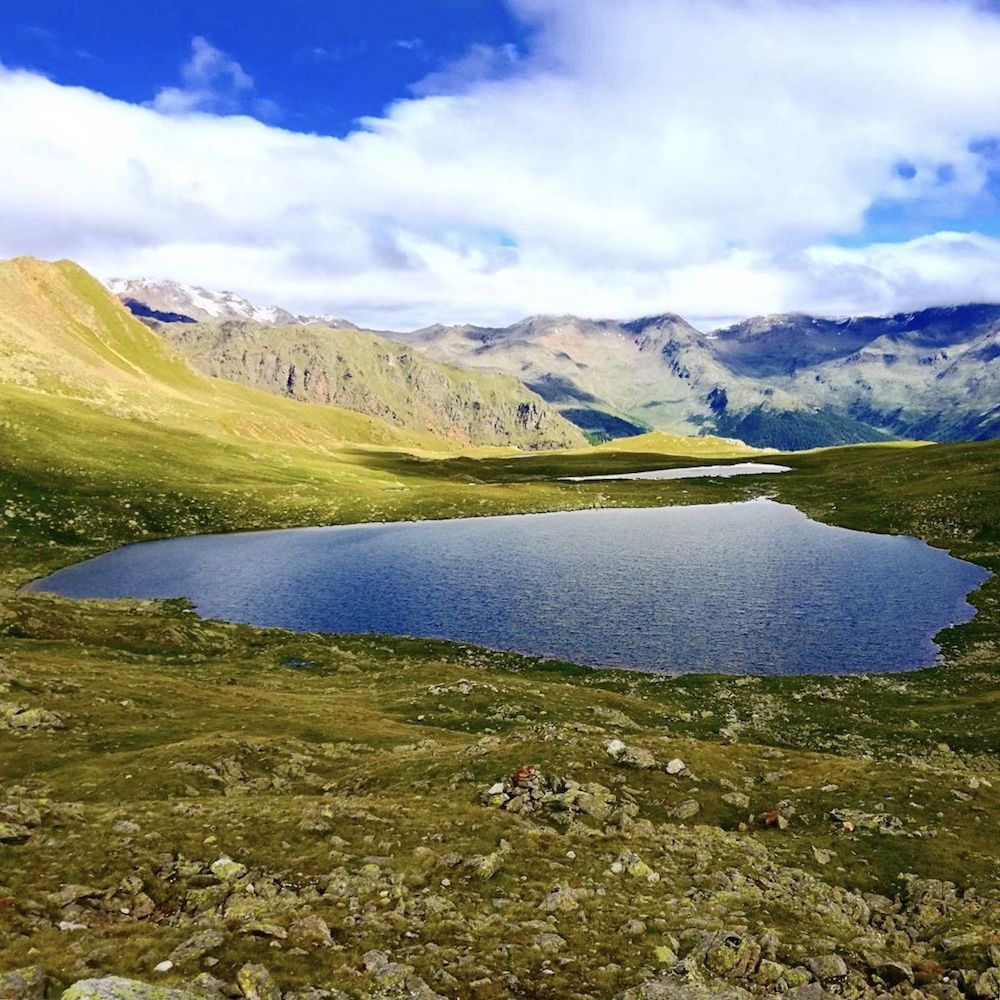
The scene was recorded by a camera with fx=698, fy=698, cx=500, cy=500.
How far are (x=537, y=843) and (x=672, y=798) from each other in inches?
318

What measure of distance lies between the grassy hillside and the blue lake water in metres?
9.54

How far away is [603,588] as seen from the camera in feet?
294

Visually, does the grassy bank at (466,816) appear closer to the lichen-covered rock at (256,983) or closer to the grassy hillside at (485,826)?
the grassy hillside at (485,826)

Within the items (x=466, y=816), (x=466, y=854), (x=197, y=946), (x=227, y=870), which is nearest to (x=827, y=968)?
(x=466, y=854)

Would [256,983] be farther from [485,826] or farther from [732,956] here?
[485,826]

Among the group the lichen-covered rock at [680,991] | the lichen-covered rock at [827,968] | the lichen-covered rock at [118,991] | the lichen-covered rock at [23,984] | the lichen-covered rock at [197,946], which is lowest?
the lichen-covered rock at [827,968]

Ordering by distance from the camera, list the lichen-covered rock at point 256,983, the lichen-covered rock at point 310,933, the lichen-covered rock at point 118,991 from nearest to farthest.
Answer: the lichen-covered rock at point 118,991
the lichen-covered rock at point 256,983
the lichen-covered rock at point 310,933

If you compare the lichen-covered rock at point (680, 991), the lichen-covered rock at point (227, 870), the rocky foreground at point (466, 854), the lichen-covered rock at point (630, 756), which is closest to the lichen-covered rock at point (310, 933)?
the rocky foreground at point (466, 854)

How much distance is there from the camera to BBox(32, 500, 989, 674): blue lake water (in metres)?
67.8

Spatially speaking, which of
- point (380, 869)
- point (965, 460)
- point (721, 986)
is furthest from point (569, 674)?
point (965, 460)

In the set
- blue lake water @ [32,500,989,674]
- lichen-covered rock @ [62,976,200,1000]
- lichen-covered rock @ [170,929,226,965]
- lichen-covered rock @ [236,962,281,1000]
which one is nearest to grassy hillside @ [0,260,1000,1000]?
lichen-covered rock @ [170,929,226,965]

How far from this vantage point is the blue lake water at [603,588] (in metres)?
67.8

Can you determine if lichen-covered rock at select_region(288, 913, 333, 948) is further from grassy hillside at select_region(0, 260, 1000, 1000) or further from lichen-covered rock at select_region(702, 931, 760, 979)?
lichen-covered rock at select_region(702, 931, 760, 979)

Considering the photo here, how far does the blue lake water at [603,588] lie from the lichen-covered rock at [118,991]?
54.6 m
